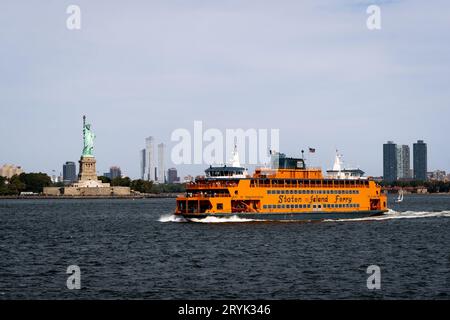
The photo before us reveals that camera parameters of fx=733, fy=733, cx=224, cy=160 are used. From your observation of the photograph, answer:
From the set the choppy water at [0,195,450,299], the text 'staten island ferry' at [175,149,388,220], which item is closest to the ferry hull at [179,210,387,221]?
the text 'staten island ferry' at [175,149,388,220]

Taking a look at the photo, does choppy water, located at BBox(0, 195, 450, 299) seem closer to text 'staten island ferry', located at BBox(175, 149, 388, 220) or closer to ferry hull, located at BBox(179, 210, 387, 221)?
ferry hull, located at BBox(179, 210, 387, 221)

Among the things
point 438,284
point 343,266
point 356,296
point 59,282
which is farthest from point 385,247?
point 59,282

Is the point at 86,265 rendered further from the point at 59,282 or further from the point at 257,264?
the point at 257,264

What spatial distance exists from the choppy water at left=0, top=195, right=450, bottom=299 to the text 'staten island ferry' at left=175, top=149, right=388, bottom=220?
191 centimetres

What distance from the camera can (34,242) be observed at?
70750 mm

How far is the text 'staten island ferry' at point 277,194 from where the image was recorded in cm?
8550

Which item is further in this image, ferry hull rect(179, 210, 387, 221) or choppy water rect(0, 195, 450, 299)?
ferry hull rect(179, 210, 387, 221)

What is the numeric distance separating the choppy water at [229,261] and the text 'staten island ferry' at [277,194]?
1.91 m

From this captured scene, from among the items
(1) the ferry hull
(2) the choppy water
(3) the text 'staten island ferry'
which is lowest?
(2) the choppy water

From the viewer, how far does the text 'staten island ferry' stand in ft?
281

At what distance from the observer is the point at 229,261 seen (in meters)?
53.2

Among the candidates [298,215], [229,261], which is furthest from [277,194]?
[229,261]

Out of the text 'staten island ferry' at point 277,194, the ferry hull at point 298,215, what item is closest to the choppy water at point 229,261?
the ferry hull at point 298,215

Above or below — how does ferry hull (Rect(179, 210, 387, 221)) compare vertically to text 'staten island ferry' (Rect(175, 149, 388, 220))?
below
